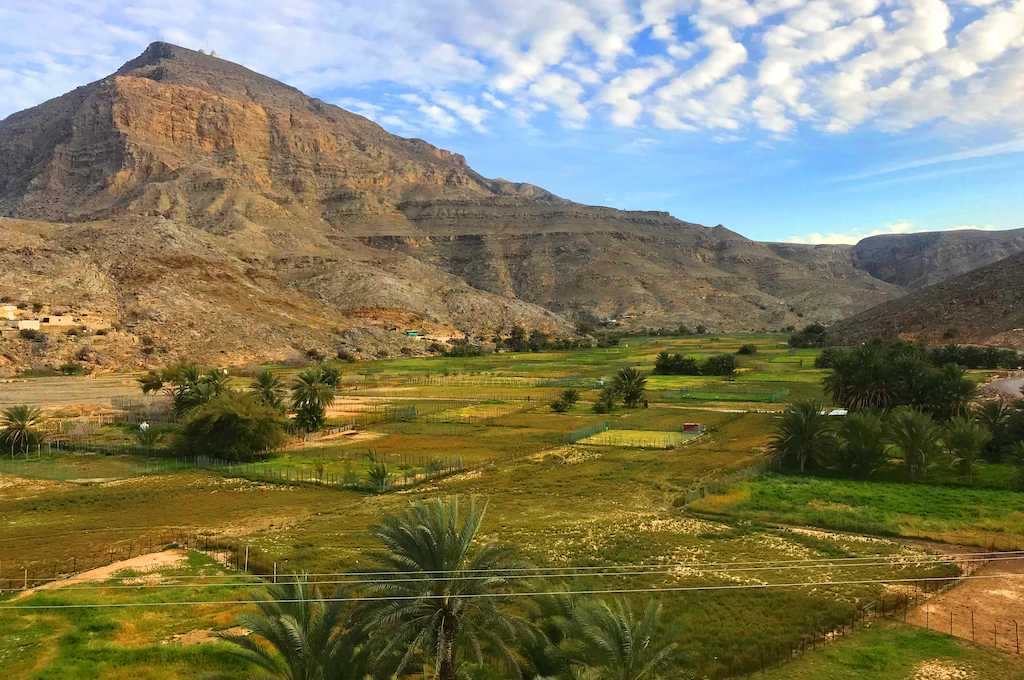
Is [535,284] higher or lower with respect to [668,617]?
higher

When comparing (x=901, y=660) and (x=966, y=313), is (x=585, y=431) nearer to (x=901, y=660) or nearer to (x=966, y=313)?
(x=901, y=660)

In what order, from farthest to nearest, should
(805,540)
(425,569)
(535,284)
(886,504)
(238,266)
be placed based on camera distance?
(535,284)
(238,266)
(886,504)
(805,540)
(425,569)

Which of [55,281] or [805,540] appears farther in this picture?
[55,281]

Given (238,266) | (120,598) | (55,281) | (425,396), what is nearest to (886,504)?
(120,598)

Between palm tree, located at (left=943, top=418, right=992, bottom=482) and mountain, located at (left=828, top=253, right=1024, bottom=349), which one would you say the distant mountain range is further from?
palm tree, located at (left=943, top=418, right=992, bottom=482)

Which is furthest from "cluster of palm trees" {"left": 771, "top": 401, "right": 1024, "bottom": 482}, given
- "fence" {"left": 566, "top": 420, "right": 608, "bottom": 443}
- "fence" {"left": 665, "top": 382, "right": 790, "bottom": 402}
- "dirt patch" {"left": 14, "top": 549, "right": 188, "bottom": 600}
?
"dirt patch" {"left": 14, "top": 549, "right": 188, "bottom": 600}

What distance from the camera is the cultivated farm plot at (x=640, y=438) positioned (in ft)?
119

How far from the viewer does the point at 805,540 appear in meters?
19.9

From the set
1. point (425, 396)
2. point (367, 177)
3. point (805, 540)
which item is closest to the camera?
point (805, 540)

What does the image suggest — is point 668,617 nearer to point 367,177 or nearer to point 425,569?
point 425,569

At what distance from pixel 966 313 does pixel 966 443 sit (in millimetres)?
65593

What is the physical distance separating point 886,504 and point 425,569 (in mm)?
19686

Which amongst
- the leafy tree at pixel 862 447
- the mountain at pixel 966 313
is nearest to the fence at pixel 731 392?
the leafy tree at pixel 862 447

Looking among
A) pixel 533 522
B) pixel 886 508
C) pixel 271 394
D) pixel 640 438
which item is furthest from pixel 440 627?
pixel 271 394
